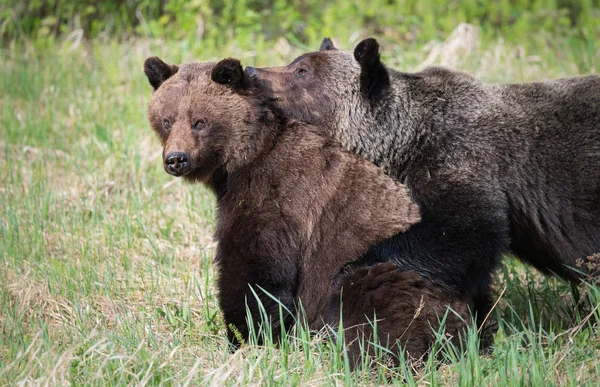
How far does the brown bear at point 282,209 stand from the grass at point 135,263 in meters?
0.33

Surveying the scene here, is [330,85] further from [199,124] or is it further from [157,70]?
[157,70]

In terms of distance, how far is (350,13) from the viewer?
486 inches

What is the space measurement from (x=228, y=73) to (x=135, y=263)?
2.01m

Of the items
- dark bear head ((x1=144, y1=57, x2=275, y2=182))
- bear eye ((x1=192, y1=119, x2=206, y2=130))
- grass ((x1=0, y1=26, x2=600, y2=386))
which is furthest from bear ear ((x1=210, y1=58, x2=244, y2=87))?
grass ((x1=0, y1=26, x2=600, y2=386))

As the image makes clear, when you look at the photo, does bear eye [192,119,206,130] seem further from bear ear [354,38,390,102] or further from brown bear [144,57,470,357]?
bear ear [354,38,390,102]

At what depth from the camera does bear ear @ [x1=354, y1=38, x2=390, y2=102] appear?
5.96m

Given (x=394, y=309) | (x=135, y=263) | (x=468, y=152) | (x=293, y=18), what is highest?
(x=293, y=18)

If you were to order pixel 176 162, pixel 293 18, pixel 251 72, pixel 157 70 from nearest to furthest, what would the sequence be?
1. pixel 176 162
2. pixel 157 70
3. pixel 251 72
4. pixel 293 18

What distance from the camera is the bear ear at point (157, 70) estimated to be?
586cm

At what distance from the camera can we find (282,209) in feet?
18.1

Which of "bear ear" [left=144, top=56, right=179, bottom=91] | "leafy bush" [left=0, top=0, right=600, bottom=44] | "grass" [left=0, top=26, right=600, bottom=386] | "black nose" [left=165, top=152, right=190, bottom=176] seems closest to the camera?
"grass" [left=0, top=26, right=600, bottom=386]

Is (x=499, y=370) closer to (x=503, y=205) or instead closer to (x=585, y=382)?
(x=585, y=382)

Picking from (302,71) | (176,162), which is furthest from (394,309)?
(302,71)

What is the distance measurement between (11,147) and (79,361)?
5.32 meters
